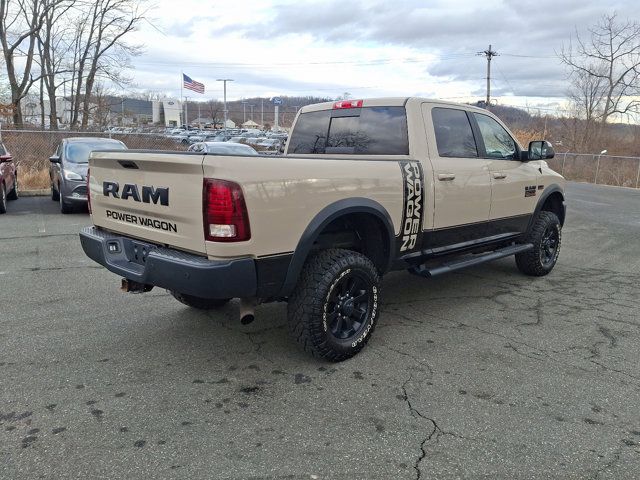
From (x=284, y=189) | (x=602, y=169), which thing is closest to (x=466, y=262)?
(x=284, y=189)

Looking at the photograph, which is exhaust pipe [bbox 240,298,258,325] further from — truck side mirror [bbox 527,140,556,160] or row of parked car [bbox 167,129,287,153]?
row of parked car [bbox 167,129,287,153]

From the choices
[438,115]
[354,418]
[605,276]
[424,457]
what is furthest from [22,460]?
[605,276]

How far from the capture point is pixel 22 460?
8.55ft

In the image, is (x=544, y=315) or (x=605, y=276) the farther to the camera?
(x=605, y=276)

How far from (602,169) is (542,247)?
20439 mm

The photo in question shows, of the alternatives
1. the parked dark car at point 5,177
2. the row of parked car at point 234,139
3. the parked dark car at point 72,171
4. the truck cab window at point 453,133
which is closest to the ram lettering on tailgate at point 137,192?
the truck cab window at point 453,133

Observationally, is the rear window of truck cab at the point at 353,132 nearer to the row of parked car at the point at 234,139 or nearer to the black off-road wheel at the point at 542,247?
the black off-road wheel at the point at 542,247

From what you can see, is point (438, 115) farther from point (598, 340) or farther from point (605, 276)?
point (605, 276)

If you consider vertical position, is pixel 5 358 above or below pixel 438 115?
below

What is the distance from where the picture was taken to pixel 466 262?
197 inches

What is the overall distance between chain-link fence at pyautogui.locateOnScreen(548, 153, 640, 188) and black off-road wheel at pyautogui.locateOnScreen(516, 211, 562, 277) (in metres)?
18.6

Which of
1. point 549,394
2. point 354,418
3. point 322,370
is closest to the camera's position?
point 354,418

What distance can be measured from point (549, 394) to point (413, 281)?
286cm

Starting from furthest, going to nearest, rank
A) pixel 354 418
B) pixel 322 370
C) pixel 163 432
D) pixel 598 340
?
pixel 598 340 → pixel 322 370 → pixel 354 418 → pixel 163 432
